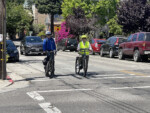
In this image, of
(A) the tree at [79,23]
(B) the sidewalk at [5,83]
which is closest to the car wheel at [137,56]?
(B) the sidewalk at [5,83]

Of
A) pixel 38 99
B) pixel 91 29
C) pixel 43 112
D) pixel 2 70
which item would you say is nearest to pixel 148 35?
pixel 2 70

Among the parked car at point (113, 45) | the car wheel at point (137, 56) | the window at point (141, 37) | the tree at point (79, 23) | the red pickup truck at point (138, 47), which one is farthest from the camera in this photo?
the tree at point (79, 23)

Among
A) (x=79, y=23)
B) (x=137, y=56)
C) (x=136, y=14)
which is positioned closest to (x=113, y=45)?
(x=137, y=56)

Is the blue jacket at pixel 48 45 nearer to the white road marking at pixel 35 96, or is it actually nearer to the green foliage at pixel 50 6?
the white road marking at pixel 35 96

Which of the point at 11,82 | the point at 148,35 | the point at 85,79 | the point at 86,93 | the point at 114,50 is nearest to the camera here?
the point at 86,93

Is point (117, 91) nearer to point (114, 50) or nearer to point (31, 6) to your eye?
point (114, 50)

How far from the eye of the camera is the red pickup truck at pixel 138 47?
73.8 ft

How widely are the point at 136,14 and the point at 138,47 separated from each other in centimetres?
1047

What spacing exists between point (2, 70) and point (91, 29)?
35032mm

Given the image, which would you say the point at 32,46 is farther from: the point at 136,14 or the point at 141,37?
the point at 141,37

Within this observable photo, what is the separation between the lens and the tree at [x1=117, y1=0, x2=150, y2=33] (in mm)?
33000

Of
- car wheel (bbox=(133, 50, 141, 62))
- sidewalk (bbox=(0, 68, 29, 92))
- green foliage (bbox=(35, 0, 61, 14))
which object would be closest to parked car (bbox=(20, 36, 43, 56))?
car wheel (bbox=(133, 50, 141, 62))

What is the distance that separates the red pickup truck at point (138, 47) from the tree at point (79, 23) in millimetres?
21448

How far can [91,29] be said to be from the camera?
47.6m
